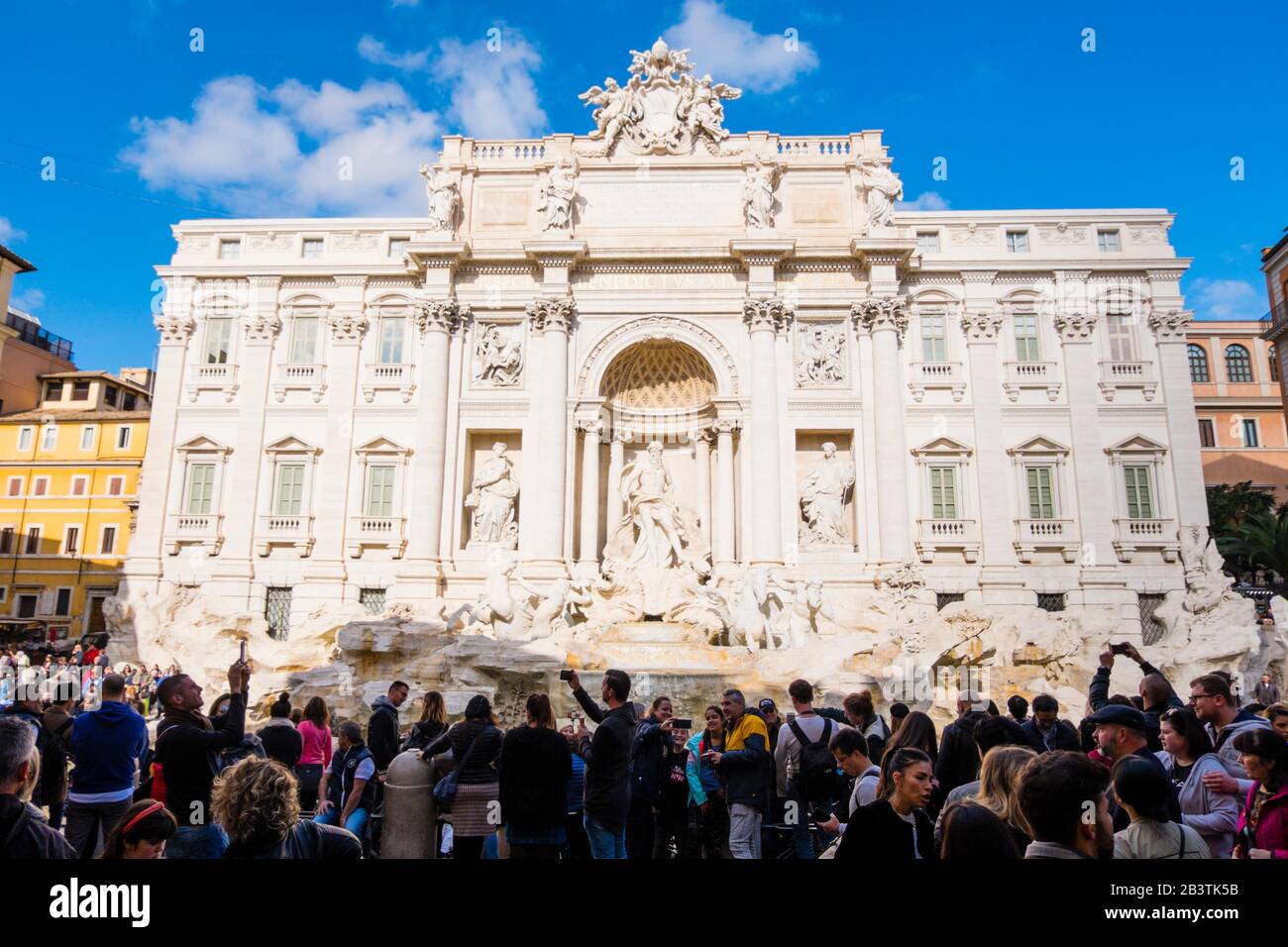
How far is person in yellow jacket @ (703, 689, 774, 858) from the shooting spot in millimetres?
6547

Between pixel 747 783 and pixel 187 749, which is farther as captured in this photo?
pixel 747 783

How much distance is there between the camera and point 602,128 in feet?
89.5

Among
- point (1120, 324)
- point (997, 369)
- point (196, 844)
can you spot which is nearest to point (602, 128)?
point (997, 369)

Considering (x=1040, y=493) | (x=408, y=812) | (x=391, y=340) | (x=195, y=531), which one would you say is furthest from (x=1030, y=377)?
(x=195, y=531)

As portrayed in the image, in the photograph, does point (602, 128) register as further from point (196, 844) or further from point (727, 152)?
point (196, 844)

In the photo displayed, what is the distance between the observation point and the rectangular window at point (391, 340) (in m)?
26.9

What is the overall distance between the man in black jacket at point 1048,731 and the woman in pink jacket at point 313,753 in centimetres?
598

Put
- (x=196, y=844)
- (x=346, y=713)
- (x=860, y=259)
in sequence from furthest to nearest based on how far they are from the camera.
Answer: (x=860, y=259) → (x=346, y=713) → (x=196, y=844)

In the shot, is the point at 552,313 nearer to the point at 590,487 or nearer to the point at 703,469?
the point at 590,487

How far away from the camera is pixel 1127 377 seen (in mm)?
25797

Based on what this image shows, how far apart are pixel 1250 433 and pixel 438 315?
39.2m

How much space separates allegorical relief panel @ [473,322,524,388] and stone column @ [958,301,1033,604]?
14011mm

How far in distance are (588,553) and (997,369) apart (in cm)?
1389

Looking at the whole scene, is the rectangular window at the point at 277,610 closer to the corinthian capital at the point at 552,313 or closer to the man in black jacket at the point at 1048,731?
the corinthian capital at the point at 552,313
